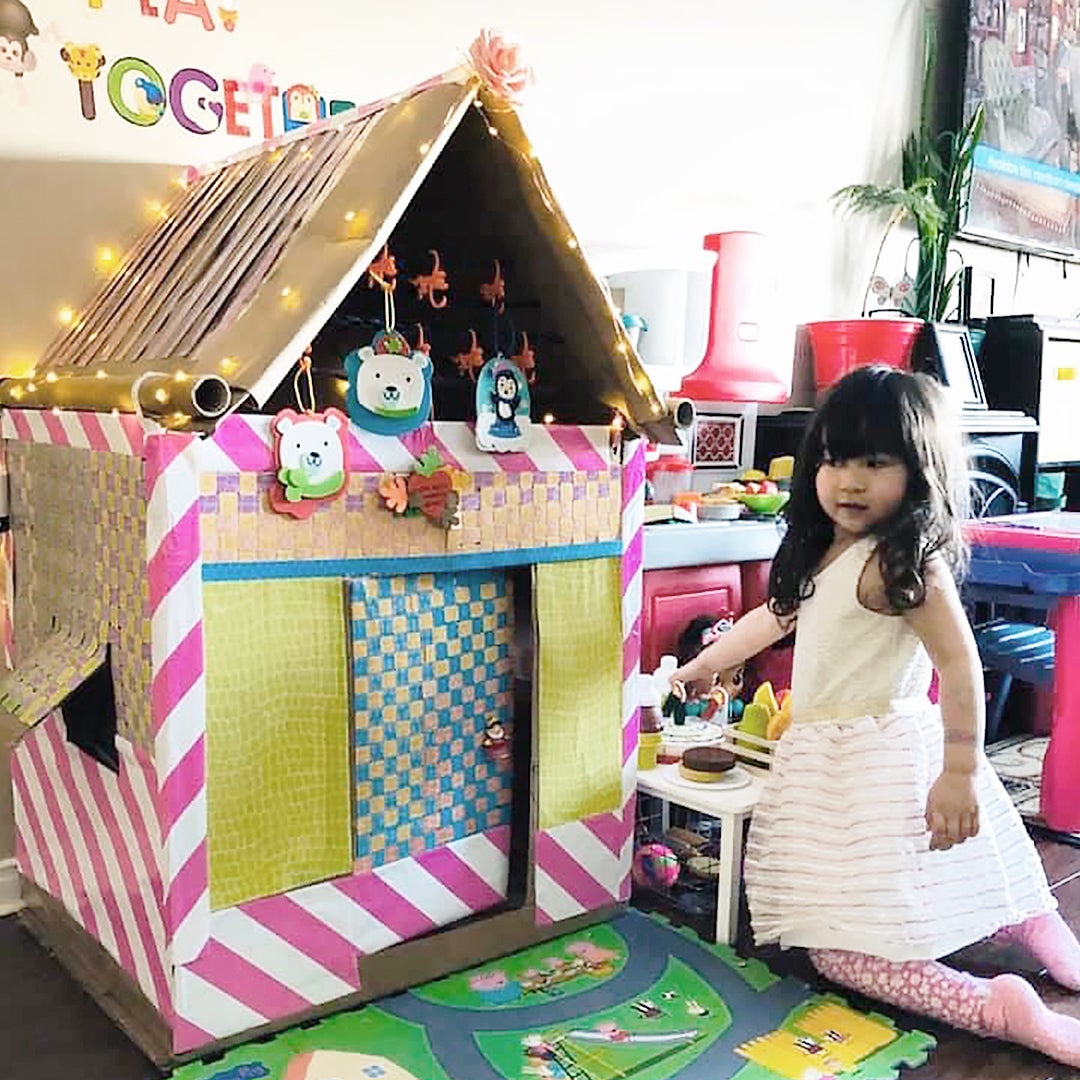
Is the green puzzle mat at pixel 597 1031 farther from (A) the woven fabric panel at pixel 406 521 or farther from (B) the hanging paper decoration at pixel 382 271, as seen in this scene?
(B) the hanging paper decoration at pixel 382 271

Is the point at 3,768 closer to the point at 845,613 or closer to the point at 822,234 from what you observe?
the point at 845,613

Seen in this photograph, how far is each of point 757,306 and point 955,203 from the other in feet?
3.34

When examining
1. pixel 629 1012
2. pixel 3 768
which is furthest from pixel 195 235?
pixel 629 1012

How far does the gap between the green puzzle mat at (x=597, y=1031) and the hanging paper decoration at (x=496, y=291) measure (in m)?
1.03

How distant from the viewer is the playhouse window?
1580 mm

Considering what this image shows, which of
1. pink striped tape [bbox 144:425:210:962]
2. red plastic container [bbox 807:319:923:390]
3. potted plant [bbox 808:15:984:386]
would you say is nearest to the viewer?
pink striped tape [bbox 144:425:210:962]

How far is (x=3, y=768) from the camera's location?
200 centimetres

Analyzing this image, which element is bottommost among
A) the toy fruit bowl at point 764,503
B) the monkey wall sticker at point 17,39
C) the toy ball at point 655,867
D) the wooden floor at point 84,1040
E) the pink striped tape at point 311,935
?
the wooden floor at point 84,1040

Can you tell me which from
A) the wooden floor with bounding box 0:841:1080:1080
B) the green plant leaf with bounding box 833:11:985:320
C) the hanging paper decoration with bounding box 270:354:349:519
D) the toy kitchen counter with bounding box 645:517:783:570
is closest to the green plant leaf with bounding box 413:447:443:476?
the hanging paper decoration with bounding box 270:354:349:519

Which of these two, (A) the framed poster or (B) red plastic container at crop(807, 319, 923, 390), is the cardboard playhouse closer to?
(B) red plastic container at crop(807, 319, 923, 390)

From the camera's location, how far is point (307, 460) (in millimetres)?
1515

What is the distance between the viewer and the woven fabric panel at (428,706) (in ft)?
5.40

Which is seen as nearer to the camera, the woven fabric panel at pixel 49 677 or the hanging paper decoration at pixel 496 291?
the woven fabric panel at pixel 49 677

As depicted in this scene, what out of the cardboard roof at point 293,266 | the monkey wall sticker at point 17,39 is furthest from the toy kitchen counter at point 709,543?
the monkey wall sticker at point 17,39
